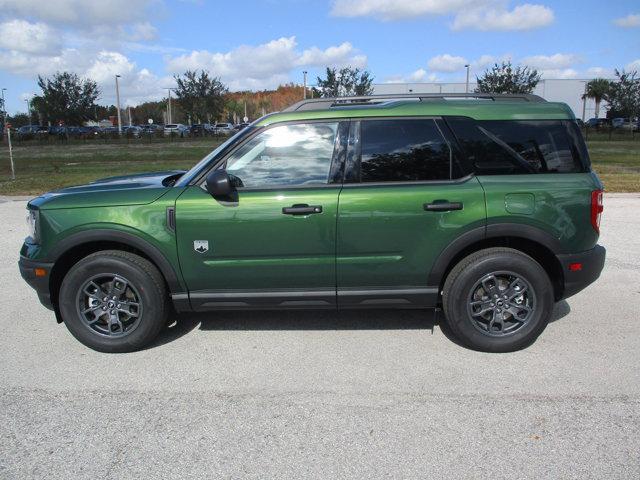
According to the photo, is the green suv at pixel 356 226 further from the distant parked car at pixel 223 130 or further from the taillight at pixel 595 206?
the distant parked car at pixel 223 130

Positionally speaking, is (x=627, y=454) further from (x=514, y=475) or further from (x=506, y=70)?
(x=506, y=70)

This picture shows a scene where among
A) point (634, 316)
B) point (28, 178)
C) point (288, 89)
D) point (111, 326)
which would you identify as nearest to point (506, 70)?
point (28, 178)

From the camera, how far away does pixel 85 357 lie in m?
4.09

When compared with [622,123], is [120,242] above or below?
below

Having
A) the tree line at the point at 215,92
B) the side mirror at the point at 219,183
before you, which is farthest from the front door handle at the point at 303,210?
the tree line at the point at 215,92

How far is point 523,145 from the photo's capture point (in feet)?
13.0

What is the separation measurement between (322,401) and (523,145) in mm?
2335

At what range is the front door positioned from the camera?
3854 mm

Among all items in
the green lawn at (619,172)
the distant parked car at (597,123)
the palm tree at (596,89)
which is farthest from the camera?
the palm tree at (596,89)

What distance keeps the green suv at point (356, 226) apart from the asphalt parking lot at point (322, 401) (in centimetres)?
36

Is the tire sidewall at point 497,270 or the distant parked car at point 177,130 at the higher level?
the distant parked car at point 177,130

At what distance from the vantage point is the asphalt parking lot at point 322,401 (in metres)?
2.78

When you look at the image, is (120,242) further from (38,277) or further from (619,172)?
(619,172)

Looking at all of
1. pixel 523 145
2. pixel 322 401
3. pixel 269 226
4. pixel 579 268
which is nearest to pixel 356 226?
pixel 269 226
